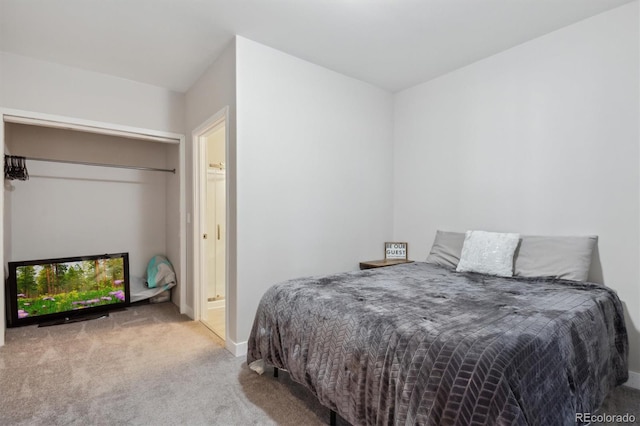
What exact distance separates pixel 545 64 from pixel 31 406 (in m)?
4.28

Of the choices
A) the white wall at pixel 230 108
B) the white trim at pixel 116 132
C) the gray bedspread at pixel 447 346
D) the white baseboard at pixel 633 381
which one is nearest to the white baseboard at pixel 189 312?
the white trim at pixel 116 132

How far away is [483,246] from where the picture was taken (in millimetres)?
2674

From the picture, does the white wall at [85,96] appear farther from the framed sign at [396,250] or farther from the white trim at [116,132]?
the framed sign at [396,250]

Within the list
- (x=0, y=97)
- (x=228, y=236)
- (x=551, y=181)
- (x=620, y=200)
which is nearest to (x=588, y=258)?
(x=620, y=200)

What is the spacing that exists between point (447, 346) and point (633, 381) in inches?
77.8

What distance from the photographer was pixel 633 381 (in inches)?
86.2

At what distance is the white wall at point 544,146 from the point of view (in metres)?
2.24

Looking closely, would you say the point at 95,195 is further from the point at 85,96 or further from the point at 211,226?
the point at 211,226

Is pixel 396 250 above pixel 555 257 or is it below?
below

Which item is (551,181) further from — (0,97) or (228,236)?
(0,97)

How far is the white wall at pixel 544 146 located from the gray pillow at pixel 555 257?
14 centimetres

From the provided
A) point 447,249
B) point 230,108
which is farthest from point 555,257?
point 230,108

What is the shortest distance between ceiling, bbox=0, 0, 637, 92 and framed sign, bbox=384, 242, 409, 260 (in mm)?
1872

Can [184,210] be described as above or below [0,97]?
below
